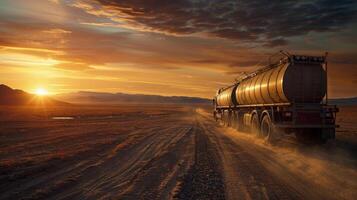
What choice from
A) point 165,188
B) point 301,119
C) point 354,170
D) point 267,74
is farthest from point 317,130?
point 165,188

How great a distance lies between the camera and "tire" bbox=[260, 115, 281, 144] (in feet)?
52.9

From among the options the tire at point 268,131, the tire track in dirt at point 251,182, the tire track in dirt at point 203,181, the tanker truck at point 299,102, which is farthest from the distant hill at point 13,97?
the tire track in dirt at point 251,182

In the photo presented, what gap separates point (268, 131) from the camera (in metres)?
17.4

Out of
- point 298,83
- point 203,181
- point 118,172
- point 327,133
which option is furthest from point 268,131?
point 118,172

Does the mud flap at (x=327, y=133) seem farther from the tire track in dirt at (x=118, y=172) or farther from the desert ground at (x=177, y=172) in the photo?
the tire track in dirt at (x=118, y=172)

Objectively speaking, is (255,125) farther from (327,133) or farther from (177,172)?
(177,172)

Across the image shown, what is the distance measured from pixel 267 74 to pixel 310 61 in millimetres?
2709

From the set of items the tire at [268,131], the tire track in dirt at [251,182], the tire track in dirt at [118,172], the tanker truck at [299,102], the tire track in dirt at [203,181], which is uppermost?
the tanker truck at [299,102]

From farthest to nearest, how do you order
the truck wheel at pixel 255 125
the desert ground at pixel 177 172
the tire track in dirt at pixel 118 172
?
the truck wheel at pixel 255 125
the tire track in dirt at pixel 118 172
the desert ground at pixel 177 172

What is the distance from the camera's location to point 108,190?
26.0 feet

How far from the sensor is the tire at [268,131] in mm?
16112

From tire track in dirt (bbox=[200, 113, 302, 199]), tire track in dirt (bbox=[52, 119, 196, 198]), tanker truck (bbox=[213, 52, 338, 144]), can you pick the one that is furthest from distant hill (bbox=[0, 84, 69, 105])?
tire track in dirt (bbox=[200, 113, 302, 199])

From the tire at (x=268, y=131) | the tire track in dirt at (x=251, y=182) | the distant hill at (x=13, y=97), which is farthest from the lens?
the distant hill at (x=13, y=97)

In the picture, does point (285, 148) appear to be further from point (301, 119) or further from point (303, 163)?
point (303, 163)
